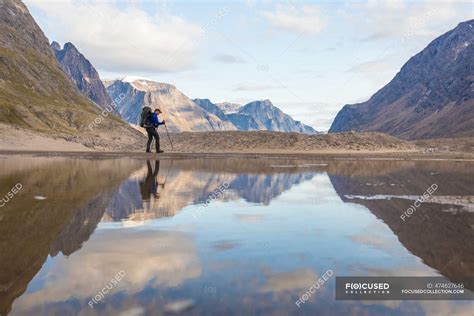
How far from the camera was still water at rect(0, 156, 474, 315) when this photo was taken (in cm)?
830

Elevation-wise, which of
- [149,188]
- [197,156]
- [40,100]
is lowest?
[149,188]

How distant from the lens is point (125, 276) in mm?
9727

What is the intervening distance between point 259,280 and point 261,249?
2727 millimetres

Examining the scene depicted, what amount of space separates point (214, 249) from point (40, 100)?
150833 millimetres

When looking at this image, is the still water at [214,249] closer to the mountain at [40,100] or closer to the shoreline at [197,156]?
the shoreline at [197,156]

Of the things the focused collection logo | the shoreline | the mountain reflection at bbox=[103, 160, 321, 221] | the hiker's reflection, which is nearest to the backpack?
the shoreline

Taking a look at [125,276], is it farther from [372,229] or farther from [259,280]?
[372,229]

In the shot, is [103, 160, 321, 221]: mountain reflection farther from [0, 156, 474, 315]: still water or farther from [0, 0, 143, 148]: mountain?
[0, 0, 143, 148]: mountain

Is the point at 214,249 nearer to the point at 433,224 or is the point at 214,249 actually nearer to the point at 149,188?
the point at 433,224

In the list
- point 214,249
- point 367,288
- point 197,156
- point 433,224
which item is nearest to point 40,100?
point 197,156

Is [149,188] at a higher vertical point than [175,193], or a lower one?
higher

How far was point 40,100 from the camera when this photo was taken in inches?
5822

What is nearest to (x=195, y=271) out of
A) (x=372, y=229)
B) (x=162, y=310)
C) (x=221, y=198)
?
(x=162, y=310)

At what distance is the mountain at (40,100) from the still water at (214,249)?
272 ft
